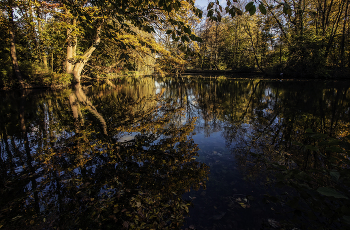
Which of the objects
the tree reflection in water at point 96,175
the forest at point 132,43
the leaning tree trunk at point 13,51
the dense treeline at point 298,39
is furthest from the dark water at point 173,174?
the leaning tree trunk at point 13,51

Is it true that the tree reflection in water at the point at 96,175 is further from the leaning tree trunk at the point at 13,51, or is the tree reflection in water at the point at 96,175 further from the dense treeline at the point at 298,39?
the leaning tree trunk at the point at 13,51

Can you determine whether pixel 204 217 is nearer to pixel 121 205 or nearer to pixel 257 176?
pixel 121 205

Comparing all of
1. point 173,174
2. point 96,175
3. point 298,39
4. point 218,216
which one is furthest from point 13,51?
point 298,39

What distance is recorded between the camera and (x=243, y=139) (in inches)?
200

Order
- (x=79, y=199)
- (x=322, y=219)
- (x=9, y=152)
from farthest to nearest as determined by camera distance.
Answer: (x=9, y=152) → (x=79, y=199) → (x=322, y=219)

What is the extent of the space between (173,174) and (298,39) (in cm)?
2979

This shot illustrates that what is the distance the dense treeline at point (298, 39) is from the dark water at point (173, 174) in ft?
33.0

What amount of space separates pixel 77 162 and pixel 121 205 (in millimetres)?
1984

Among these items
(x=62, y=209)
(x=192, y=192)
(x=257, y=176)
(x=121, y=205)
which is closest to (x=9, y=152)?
(x=62, y=209)

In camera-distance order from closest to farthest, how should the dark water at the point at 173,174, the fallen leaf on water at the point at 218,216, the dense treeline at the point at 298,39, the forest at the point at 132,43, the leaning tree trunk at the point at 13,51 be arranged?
1. the dark water at the point at 173,174
2. the fallen leaf on water at the point at 218,216
3. the forest at the point at 132,43
4. the leaning tree trunk at the point at 13,51
5. the dense treeline at the point at 298,39

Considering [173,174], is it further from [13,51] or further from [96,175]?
[13,51]

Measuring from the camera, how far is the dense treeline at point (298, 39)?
71.9 feet

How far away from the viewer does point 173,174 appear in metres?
3.17

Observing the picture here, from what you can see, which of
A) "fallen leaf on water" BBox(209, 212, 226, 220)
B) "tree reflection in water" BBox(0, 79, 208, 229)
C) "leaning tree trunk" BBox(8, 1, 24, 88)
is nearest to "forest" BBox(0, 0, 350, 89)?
"leaning tree trunk" BBox(8, 1, 24, 88)
